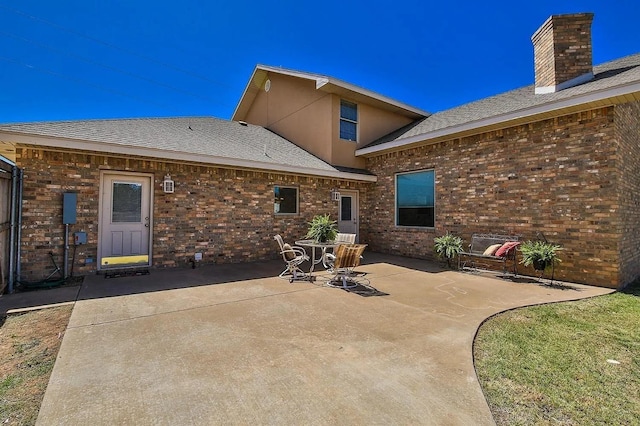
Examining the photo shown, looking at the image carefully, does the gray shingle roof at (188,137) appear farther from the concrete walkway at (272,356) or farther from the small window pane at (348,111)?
the concrete walkway at (272,356)

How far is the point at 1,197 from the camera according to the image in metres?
5.01

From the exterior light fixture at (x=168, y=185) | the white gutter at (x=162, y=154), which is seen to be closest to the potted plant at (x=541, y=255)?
the white gutter at (x=162, y=154)

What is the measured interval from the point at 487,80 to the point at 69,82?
23546mm

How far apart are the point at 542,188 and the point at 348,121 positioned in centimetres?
648

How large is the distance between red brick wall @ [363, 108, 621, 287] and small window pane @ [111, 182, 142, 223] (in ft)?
25.0

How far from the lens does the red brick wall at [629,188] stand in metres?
6.07

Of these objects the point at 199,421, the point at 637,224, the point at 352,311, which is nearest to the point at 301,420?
the point at 199,421

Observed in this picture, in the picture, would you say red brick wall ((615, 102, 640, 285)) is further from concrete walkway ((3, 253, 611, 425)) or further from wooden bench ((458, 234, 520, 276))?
wooden bench ((458, 234, 520, 276))

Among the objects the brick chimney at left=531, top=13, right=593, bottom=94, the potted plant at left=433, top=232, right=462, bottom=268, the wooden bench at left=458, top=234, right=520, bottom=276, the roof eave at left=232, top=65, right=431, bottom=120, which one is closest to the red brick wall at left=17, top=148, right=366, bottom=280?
the roof eave at left=232, top=65, right=431, bottom=120

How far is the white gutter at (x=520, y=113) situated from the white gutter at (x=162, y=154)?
218 cm

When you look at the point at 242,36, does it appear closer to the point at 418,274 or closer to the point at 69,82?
the point at 69,82

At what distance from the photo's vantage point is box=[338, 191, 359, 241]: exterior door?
10633 millimetres

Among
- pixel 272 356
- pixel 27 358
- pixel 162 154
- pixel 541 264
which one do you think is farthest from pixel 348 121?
pixel 27 358

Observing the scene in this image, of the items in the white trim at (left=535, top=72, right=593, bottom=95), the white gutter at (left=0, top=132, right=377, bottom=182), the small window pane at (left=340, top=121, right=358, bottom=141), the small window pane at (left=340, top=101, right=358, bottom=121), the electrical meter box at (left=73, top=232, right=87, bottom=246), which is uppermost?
the small window pane at (left=340, top=101, right=358, bottom=121)
